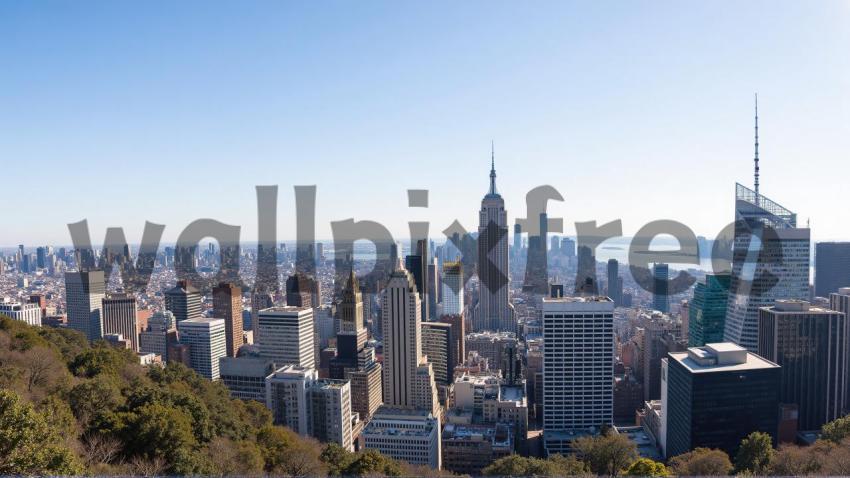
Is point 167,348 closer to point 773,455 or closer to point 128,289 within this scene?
point 128,289

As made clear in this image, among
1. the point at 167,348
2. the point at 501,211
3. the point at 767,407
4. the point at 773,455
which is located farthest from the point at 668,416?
the point at 501,211

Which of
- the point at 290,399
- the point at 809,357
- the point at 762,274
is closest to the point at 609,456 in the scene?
the point at 290,399

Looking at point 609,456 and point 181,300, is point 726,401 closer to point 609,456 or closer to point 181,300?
point 609,456

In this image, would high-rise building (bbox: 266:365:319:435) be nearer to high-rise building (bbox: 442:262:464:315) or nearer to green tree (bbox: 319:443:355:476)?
green tree (bbox: 319:443:355:476)

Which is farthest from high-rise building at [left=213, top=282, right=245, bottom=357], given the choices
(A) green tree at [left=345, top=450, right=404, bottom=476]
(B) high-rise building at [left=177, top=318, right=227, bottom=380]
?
(A) green tree at [left=345, top=450, right=404, bottom=476]

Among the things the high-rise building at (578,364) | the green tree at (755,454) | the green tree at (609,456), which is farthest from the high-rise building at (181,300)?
the green tree at (755,454)
